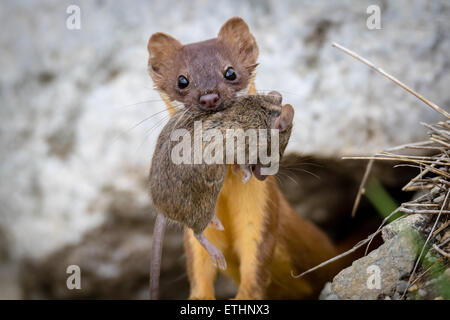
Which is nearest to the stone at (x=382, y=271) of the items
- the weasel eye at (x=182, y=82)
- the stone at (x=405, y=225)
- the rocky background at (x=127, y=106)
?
the stone at (x=405, y=225)

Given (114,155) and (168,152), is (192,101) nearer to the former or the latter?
(168,152)

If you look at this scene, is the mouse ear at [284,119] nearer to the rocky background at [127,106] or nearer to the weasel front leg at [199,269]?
the weasel front leg at [199,269]

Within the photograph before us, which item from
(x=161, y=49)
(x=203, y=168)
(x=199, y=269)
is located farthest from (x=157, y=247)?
(x=161, y=49)

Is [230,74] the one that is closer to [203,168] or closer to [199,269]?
A: [203,168]

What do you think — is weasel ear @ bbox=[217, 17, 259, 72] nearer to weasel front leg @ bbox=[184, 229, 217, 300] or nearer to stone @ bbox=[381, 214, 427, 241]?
weasel front leg @ bbox=[184, 229, 217, 300]

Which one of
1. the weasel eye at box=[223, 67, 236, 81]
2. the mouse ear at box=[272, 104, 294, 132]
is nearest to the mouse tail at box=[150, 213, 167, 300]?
the mouse ear at box=[272, 104, 294, 132]
